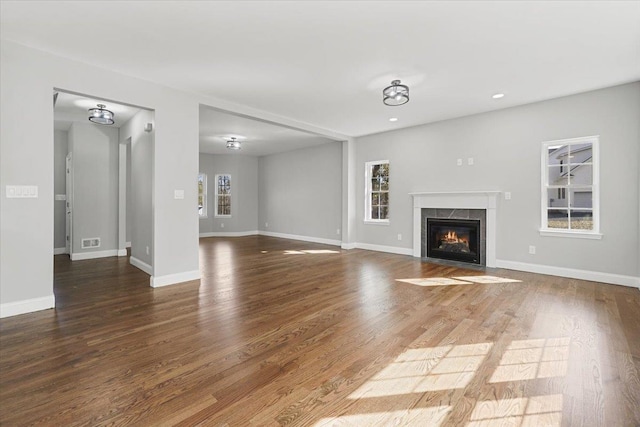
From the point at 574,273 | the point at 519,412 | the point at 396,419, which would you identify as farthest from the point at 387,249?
the point at 396,419

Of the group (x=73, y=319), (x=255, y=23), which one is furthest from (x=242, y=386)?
(x=255, y=23)

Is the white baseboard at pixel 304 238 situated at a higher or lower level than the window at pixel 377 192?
lower

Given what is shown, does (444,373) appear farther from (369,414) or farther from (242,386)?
(242,386)

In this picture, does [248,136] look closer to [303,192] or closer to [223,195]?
[303,192]

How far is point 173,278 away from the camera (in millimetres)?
3969

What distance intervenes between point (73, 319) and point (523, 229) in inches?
237

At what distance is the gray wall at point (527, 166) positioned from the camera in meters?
3.90

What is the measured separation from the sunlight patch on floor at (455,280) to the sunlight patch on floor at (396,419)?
2583mm

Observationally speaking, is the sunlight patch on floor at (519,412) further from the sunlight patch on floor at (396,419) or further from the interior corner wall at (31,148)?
the interior corner wall at (31,148)

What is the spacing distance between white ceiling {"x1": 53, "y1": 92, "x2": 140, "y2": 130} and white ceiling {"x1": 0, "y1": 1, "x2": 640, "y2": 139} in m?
1.42

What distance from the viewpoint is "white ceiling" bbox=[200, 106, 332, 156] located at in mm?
5832

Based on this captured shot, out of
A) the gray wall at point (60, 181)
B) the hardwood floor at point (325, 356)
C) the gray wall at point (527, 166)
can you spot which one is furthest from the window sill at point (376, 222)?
the gray wall at point (60, 181)

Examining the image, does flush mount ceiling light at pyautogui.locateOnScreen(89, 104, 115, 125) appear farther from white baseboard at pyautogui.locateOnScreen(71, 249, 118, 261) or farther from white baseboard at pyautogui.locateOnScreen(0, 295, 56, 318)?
white baseboard at pyautogui.locateOnScreen(0, 295, 56, 318)

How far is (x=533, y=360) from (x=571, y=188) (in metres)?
3.49
